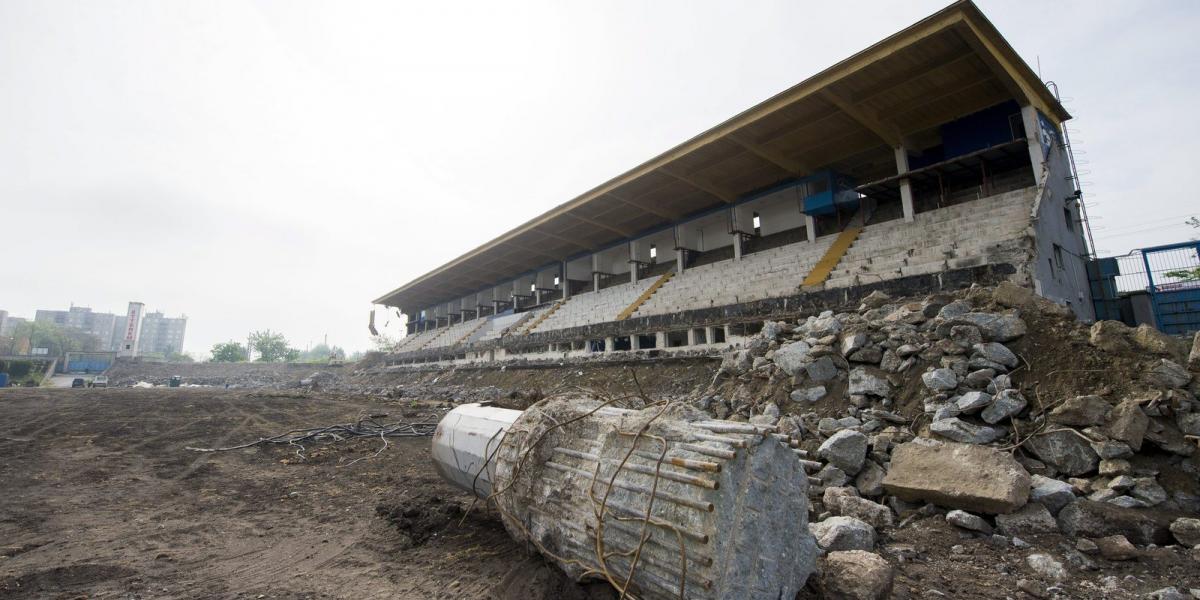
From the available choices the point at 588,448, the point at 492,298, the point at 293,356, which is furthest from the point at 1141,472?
the point at 293,356

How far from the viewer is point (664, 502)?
8.08 feet

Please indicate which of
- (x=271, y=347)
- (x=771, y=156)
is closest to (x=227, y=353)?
(x=271, y=347)

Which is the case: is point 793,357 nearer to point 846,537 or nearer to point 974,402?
point 974,402

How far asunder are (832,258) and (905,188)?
10.6 ft

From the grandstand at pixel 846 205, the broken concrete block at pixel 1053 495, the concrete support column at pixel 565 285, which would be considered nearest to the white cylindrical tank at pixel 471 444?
the broken concrete block at pixel 1053 495

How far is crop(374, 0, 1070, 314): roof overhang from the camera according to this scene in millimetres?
12008

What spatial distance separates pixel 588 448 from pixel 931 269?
12.1m

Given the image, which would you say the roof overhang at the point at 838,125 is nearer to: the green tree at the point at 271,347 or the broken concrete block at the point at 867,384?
the broken concrete block at the point at 867,384

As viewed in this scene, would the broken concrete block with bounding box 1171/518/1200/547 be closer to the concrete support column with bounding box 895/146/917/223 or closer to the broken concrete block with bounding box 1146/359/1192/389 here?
the broken concrete block with bounding box 1146/359/1192/389

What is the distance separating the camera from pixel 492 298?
1515 inches

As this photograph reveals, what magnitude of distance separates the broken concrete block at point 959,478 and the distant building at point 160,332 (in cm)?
19186

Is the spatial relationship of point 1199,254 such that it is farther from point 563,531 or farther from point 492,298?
point 492,298

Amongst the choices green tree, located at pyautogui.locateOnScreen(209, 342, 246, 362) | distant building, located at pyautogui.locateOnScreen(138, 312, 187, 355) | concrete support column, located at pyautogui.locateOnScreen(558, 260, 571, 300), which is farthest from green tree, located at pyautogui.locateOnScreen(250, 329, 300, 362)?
distant building, located at pyautogui.locateOnScreen(138, 312, 187, 355)

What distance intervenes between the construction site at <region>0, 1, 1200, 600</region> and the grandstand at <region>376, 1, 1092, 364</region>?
0.49ft
